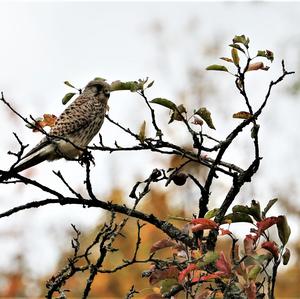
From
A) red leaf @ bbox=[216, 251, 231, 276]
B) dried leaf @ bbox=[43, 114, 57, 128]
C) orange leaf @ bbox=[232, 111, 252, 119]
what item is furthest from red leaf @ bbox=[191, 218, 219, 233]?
dried leaf @ bbox=[43, 114, 57, 128]

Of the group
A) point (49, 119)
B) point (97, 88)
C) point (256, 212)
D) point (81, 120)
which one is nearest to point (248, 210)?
point (256, 212)

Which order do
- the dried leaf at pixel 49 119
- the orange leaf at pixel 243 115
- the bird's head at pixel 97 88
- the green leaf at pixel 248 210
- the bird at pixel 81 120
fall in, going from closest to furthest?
the green leaf at pixel 248 210 < the orange leaf at pixel 243 115 < the dried leaf at pixel 49 119 < the bird at pixel 81 120 < the bird's head at pixel 97 88

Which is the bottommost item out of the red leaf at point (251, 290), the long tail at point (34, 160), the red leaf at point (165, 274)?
the red leaf at point (251, 290)

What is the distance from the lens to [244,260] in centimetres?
211

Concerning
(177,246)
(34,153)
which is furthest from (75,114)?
(177,246)

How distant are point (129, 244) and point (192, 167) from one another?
3.02 meters

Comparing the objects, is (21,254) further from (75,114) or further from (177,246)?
(177,246)

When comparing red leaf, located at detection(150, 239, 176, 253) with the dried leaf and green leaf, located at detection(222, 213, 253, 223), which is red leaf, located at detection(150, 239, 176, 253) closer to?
green leaf, located at detection(222, 213, 253, 223)

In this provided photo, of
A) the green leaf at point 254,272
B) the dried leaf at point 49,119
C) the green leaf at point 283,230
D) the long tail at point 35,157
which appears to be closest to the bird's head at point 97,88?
the long tail at point 35,157

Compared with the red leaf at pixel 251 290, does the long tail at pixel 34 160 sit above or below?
above

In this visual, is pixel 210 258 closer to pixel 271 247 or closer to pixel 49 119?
pixel 271 247

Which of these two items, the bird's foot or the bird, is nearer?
the bird's foot

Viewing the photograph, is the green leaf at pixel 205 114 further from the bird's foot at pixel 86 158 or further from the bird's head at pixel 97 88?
the bird's head at pixel 97 88

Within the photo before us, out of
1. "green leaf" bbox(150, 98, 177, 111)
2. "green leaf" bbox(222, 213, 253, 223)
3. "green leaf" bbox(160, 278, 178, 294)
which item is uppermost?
"green leaf" bbox(150, 98, 177, 111)
